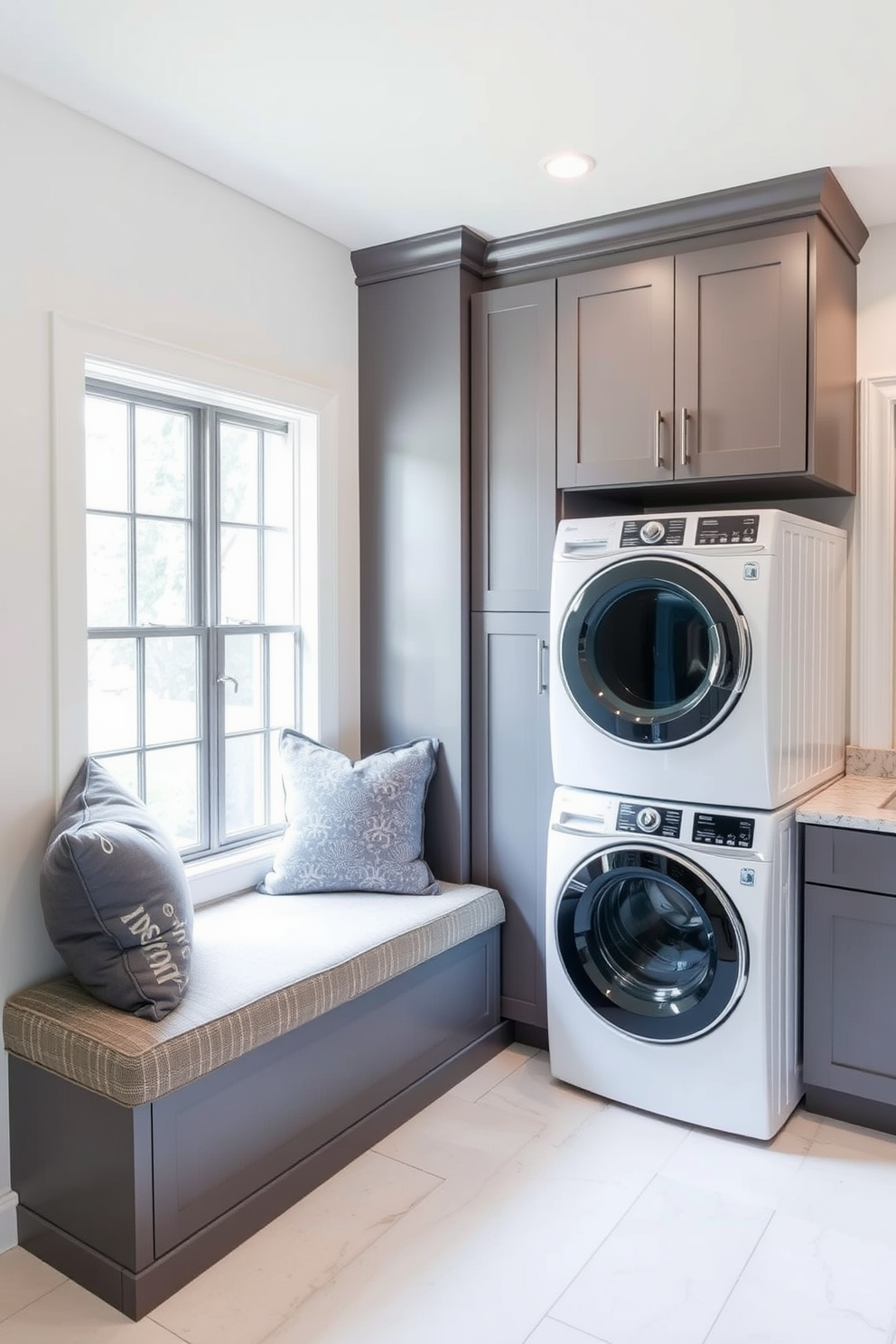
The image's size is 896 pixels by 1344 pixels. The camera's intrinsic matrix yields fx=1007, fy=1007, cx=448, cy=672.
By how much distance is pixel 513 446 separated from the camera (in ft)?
10.1

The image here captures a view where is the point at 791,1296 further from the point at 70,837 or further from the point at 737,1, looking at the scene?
the point at 737,1

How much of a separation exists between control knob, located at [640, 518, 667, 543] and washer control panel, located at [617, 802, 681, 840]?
2.32 ft

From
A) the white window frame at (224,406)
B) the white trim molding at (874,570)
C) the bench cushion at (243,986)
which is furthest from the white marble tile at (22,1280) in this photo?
the white trim molding at (874,570)

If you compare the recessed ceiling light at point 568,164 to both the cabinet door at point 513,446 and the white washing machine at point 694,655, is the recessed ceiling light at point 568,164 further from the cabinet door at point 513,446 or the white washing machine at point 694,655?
the white washing machine at point 694,655

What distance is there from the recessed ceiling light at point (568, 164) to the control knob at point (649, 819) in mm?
1678

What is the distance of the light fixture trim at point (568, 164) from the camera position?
2.53 meters

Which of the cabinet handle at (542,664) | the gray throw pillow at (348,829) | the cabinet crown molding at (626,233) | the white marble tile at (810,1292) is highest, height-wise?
the cabinet crown molding at (626,233)

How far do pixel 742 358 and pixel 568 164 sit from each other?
2.21 ft

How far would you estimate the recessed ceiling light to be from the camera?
2.54 meters

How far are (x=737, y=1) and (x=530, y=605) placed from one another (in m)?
1.59

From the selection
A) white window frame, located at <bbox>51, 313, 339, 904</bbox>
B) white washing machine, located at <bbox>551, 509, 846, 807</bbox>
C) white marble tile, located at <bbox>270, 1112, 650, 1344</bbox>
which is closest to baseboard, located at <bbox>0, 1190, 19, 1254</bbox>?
white marble tile, located at <bbox>270, 1112, 650, 1344</bbox>

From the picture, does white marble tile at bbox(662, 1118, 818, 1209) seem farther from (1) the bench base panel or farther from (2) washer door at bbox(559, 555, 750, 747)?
(2) washer door at bbox(559, 555, 750, 747)

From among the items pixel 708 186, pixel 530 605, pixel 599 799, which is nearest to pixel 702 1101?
pixel 599 799

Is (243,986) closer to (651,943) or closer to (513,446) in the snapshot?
(651,943)
